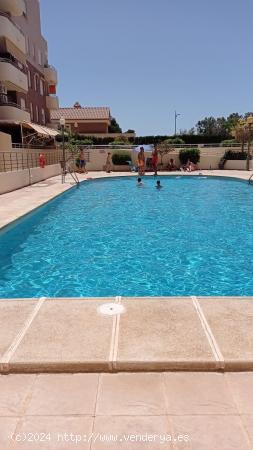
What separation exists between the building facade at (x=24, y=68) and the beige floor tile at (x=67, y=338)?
22.5m

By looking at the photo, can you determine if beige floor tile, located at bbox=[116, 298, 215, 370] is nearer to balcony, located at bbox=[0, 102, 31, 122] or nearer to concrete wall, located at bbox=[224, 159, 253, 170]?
balcony, located at bbox=[0, 102, 31, 122]

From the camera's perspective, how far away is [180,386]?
282cm

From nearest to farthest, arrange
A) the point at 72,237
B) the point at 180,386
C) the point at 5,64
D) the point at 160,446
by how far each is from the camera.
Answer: the point at 160,446
the point at 180,386
the point at 72,237
the point at 5,64

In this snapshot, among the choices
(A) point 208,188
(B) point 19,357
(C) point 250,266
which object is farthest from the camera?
(A) point 208,188

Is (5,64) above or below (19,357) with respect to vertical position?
above

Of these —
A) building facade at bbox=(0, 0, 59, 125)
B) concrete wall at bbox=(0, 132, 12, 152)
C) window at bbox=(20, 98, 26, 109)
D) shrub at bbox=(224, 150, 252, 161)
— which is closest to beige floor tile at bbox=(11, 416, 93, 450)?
concrete wall at bbox=(0, 132, 12, 152)

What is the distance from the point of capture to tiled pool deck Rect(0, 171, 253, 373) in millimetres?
3047

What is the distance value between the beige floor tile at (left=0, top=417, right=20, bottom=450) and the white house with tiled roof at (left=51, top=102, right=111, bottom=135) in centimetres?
5602

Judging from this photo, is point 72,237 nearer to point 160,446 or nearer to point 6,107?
point 160,446

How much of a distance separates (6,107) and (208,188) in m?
14.9

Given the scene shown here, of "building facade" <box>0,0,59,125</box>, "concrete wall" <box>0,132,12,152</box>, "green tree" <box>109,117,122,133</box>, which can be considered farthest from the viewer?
"green tree" <box>109,117,122,133</box>

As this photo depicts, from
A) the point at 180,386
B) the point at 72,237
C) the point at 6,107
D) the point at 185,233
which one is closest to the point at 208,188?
the point at 185,233

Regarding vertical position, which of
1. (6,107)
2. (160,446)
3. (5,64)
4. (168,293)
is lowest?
(168,293)

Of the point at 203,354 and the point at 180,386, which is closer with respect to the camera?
the point at 180,386
